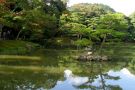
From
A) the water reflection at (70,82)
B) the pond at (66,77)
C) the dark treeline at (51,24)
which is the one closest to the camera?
the water reflection at (70,82)

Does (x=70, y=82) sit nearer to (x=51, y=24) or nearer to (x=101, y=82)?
(x=101, y=82)

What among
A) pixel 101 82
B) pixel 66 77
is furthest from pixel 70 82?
pixel 101 82

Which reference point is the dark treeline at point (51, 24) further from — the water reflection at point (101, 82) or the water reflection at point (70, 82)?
the water reflection at point (70, 82)

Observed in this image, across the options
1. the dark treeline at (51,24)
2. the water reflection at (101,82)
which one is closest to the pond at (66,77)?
the water reflection at (101,82)

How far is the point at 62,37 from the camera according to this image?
169ft

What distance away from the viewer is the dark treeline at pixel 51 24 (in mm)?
28500

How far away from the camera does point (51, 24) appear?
46.5 metres

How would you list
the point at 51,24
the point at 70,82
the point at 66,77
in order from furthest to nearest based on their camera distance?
the point at 51,24, the point at 66,77, the point at 70,82

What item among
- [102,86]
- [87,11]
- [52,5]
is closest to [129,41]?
[87,11]

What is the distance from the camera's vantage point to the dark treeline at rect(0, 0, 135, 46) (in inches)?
1122

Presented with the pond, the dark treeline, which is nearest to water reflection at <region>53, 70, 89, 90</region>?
the pond

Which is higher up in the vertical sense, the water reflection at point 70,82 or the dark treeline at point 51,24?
the dark treeline at point 51,24

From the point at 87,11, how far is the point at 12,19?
41552mm

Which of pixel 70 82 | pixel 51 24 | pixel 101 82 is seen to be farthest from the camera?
pixel 51 24
